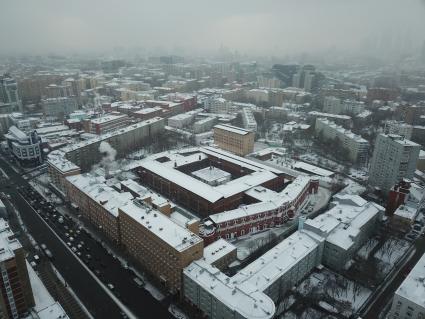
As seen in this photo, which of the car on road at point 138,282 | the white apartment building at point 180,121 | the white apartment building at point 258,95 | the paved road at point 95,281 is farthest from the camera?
the white apartment building at point 258,95

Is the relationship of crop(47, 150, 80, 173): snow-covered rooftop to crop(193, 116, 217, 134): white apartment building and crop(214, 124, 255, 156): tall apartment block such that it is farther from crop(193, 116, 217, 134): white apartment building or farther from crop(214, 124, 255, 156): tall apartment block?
crop(193, 116, 217, 134): white apartment building

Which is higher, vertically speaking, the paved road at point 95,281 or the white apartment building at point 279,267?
the white apartment building at point 279,267

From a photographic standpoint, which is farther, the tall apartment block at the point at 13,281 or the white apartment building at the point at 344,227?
the white apartment building at the point at 344,227

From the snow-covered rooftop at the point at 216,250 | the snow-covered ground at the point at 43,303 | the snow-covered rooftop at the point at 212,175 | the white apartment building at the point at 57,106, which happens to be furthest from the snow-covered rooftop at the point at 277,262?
the white apartment building at the point at 57,106

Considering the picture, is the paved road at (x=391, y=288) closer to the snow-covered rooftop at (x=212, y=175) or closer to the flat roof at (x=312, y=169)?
the flat roof at (x=312, y=169)

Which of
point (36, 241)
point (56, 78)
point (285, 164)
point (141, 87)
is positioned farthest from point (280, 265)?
point (56, 78)

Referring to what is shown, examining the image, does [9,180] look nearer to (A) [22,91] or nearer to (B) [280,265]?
(B) [280,265]

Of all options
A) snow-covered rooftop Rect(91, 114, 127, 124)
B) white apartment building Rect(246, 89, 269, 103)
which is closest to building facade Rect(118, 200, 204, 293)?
snow-covered rooftop Rect(91, 114, 127, 124)
